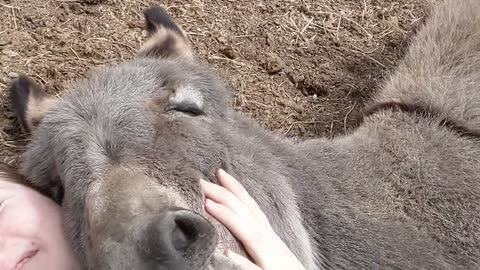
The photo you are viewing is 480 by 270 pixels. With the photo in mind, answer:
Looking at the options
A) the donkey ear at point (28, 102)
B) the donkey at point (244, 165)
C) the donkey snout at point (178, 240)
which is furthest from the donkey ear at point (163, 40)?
the donkey snout at point (178, 240)

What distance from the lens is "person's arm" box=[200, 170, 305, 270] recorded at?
1.91 m

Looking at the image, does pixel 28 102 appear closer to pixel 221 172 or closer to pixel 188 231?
pixel 221 172

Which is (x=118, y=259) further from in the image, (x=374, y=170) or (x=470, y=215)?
(x=470, y=215)

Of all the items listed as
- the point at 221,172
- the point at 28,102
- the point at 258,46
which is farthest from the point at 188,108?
the point at 258,46

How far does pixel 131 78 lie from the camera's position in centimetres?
216

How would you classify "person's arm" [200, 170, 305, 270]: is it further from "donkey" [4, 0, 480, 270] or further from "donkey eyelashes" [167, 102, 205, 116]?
"donkey eyelashes" [167, 102, 205, 116]

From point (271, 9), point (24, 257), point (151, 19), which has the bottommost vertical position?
point (24, 257)

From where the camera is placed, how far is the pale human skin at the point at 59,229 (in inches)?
76.3

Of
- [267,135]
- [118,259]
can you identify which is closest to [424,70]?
[267,135]

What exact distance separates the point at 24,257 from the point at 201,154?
0.71m

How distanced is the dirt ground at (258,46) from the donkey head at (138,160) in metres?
1.05

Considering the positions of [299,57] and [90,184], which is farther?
[299,57]

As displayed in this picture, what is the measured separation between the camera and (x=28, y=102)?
2.60 metres

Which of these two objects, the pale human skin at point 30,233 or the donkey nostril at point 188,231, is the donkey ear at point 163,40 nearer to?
the pale human skin at point 30,233
